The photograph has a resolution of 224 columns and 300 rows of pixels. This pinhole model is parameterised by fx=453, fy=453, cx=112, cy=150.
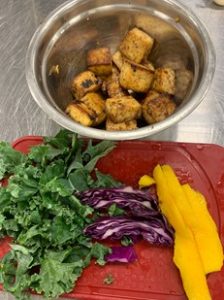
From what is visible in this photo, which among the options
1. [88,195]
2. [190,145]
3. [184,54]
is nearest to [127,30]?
[184,54]

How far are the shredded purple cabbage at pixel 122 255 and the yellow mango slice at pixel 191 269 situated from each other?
9 centimetres

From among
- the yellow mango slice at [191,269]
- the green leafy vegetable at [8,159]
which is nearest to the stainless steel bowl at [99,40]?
the green leafy vegetable at [8,159]

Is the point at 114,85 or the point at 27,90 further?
the point at 27,90

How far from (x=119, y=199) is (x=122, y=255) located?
120 mm

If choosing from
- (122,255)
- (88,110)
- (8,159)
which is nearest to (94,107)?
(88,110)

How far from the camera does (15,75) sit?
4.28ft

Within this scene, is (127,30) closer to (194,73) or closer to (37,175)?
(194,73)

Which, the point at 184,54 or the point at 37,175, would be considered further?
the point at 184,54

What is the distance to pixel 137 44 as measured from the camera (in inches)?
42.1

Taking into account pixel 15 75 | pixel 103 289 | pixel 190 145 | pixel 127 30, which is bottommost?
pixel 103 289

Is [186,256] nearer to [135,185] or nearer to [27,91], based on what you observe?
[135,185]

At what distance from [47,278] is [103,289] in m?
0.13

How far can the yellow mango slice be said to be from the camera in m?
0.89

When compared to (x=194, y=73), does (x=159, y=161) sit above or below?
below
